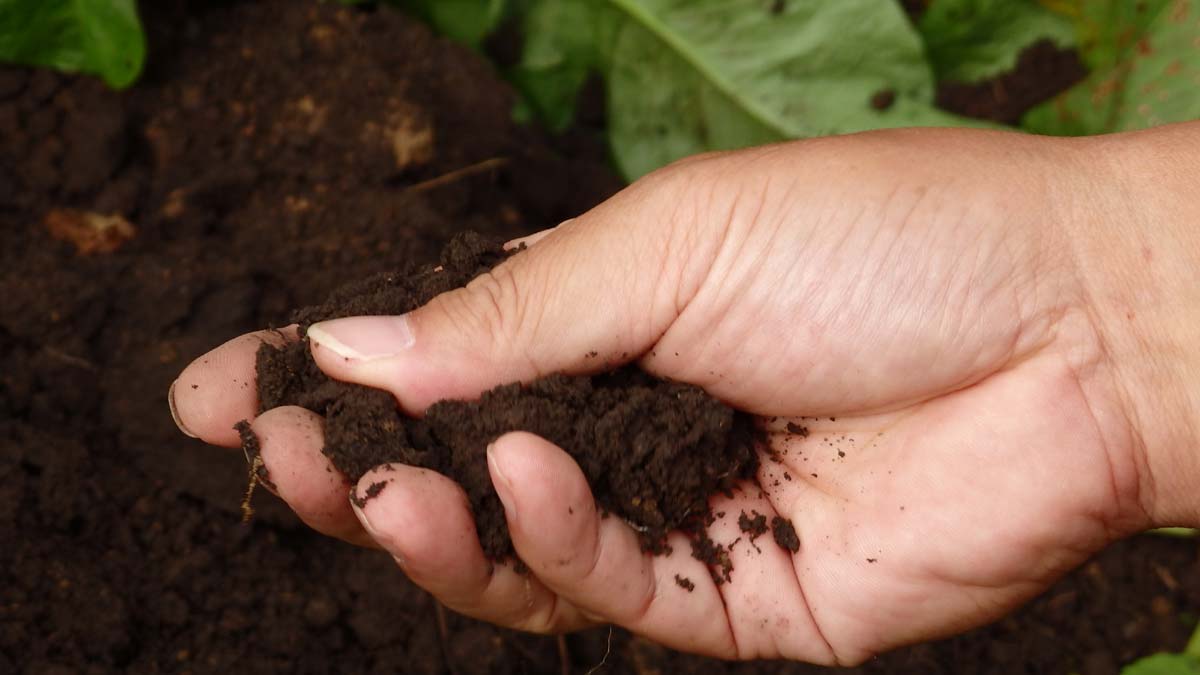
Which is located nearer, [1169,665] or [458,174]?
[1169,665]

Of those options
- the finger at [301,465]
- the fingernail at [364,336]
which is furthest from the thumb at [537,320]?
the finger at [301,465]

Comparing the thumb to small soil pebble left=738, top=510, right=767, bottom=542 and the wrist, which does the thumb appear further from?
the wrist

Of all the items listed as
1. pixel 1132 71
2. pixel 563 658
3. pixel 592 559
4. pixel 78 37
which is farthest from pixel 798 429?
pixel 78 37

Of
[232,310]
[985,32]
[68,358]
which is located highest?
[985,32]

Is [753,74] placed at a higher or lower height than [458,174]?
higher

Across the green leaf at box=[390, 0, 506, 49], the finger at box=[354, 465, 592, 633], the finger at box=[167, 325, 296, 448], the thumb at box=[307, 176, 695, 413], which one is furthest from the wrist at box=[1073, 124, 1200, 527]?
the green leaf at box=[390, 0, 506, 49]

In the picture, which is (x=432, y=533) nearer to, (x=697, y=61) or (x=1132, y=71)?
(x=697, y=61)

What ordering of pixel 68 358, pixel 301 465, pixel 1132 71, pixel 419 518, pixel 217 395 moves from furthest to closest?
pixel 1132 71 → pixel 68 358 → pixel 217 395 → pixel 301 465 → pixel 419 518
